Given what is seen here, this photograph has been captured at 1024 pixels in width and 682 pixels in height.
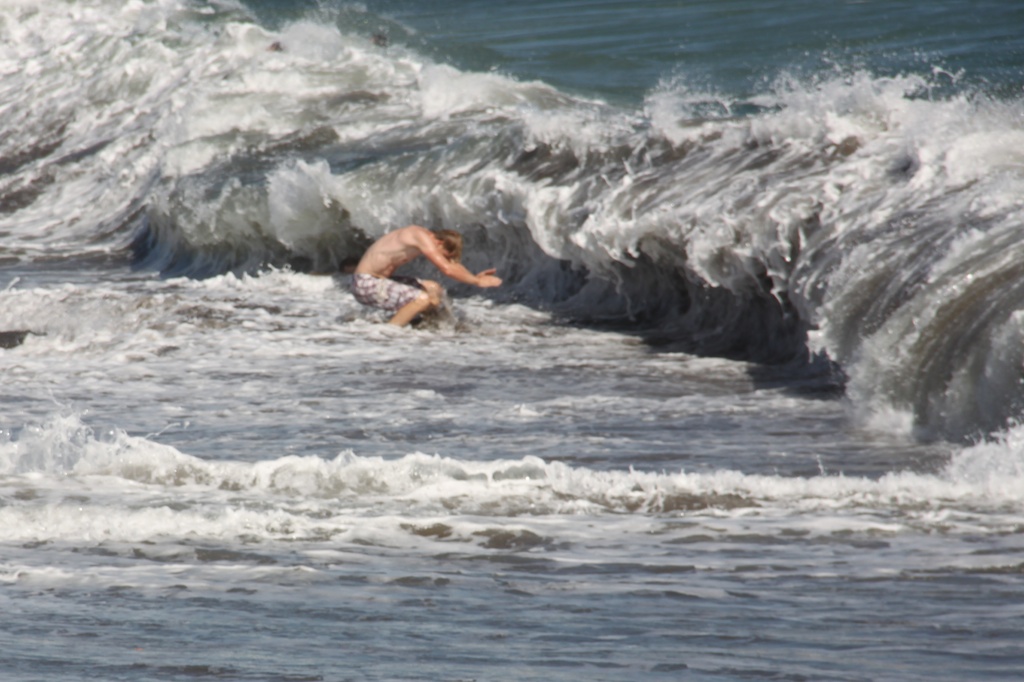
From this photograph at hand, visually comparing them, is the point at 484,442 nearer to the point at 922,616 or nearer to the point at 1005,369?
the point at 1005,369

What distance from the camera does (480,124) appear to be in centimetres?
1529

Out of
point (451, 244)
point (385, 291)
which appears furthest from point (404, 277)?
point (451, 244)

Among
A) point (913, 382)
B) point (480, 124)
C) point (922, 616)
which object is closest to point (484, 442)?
point (913, 382)

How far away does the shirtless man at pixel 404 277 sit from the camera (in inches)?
418

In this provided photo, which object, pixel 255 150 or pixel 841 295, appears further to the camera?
pixel 255 150

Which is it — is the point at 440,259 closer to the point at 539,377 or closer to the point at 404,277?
the point at 404,277

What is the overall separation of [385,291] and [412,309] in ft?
1.09

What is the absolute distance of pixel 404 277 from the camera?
11.0 m

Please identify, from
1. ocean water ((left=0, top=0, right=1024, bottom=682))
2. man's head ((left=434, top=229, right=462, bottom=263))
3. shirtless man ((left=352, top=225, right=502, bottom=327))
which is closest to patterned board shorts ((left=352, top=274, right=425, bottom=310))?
shirtless man ((left=352, top=225, right=502, bottom=327))

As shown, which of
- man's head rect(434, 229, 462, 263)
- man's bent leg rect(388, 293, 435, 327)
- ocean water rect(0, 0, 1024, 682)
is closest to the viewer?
ocean water rect(0, 0, 1024, 682)

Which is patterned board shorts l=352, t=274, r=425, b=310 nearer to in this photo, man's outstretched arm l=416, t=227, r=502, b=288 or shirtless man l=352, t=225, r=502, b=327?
shirtless man l=352, t=225, r=502, b=327

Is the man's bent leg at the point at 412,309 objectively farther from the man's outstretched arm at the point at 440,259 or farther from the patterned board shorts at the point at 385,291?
the man's outstretched arm at the point at 440,259

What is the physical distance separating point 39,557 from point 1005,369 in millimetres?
4304

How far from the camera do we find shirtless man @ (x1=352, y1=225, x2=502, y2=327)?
10625mm
